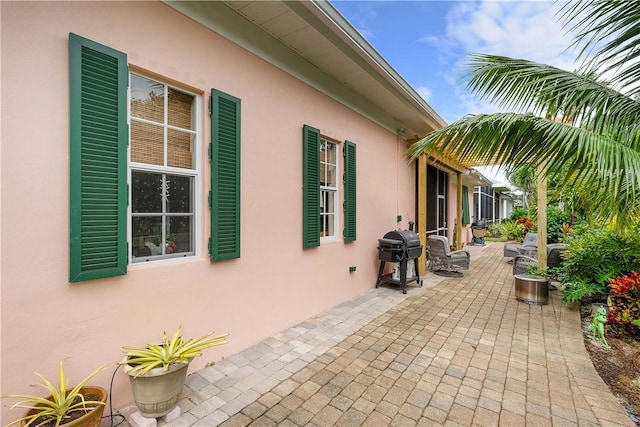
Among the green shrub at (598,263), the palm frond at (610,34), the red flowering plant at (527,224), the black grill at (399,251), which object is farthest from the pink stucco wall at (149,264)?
the red flowering plant at (527,224)

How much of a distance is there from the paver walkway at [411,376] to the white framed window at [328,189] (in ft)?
4.59

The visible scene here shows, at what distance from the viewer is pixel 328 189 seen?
4.77 metres

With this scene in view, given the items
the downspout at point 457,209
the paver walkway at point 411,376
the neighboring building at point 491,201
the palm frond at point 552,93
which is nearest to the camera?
the paver walkway at point 411,376

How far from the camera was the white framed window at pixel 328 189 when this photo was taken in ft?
15.5

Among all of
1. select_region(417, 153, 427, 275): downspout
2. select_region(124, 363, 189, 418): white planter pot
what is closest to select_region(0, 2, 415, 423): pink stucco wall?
select_region(124, 363, 189, 418): white planter pot

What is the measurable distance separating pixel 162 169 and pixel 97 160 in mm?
533

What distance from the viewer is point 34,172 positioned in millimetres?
1854

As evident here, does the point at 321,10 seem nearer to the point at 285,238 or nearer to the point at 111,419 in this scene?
the point at 285,238

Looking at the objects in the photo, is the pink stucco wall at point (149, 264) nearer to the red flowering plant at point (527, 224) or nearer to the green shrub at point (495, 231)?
the red flowering plant at point (527, 224)

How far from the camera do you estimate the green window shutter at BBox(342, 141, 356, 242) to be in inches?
195

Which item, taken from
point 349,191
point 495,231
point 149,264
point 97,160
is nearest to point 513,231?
point 495,231

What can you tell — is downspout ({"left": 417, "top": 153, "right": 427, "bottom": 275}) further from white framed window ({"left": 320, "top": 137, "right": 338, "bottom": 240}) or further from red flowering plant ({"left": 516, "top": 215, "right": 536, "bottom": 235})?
red flowering plant ({"left": 516, "top": 215, "right": 536, "bottom": 235})

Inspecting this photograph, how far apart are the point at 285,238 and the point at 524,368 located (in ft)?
9.68

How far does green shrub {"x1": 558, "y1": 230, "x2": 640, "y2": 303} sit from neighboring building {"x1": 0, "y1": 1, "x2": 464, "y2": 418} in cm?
364
